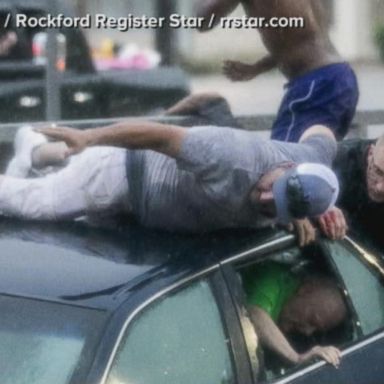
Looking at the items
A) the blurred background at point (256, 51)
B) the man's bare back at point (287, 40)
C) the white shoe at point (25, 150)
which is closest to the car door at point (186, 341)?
the white shoe at point (25, 150)

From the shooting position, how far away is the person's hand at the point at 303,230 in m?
4.97

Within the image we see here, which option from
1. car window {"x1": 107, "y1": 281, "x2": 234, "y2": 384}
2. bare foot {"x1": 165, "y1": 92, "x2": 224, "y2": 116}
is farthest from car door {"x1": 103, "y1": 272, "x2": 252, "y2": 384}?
bare foot {"x1": 165, "y1": 92, "x2": 224, "y2": 116}

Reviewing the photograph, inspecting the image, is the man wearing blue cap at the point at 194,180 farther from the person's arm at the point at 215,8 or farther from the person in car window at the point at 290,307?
the person's arm at the point at 215,8

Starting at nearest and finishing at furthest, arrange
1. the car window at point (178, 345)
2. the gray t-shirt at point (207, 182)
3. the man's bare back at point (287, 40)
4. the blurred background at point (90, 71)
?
the car window at point (178, 345), the gray t-shirt at point (207, 182), the man's bare back at point (287, 40), the blurred background at point (90, 71)

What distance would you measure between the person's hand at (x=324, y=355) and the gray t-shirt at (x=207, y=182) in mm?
402

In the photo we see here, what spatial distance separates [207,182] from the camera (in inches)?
191

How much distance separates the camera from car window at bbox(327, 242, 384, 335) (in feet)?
16.9

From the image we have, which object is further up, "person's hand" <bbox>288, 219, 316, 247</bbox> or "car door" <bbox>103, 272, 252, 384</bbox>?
"person's hand" <bbox>288, 219, 316, 247</bbox>

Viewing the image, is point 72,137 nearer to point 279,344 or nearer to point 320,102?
point 279,344

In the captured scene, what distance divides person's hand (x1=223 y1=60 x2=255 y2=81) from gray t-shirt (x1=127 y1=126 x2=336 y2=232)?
6.21 feet

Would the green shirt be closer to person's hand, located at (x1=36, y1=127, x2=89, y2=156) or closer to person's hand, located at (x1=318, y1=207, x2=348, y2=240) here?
person's hand, located at (x1=318, y1=207, x2=348, y2=240)

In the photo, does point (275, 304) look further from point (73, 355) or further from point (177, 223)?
point (73, 355)

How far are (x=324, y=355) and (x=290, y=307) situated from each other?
8.4 inches

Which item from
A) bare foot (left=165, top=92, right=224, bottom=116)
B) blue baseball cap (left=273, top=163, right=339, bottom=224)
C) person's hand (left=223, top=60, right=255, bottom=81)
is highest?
person's hand (left=223, top=60, right=255, bottom=81)
